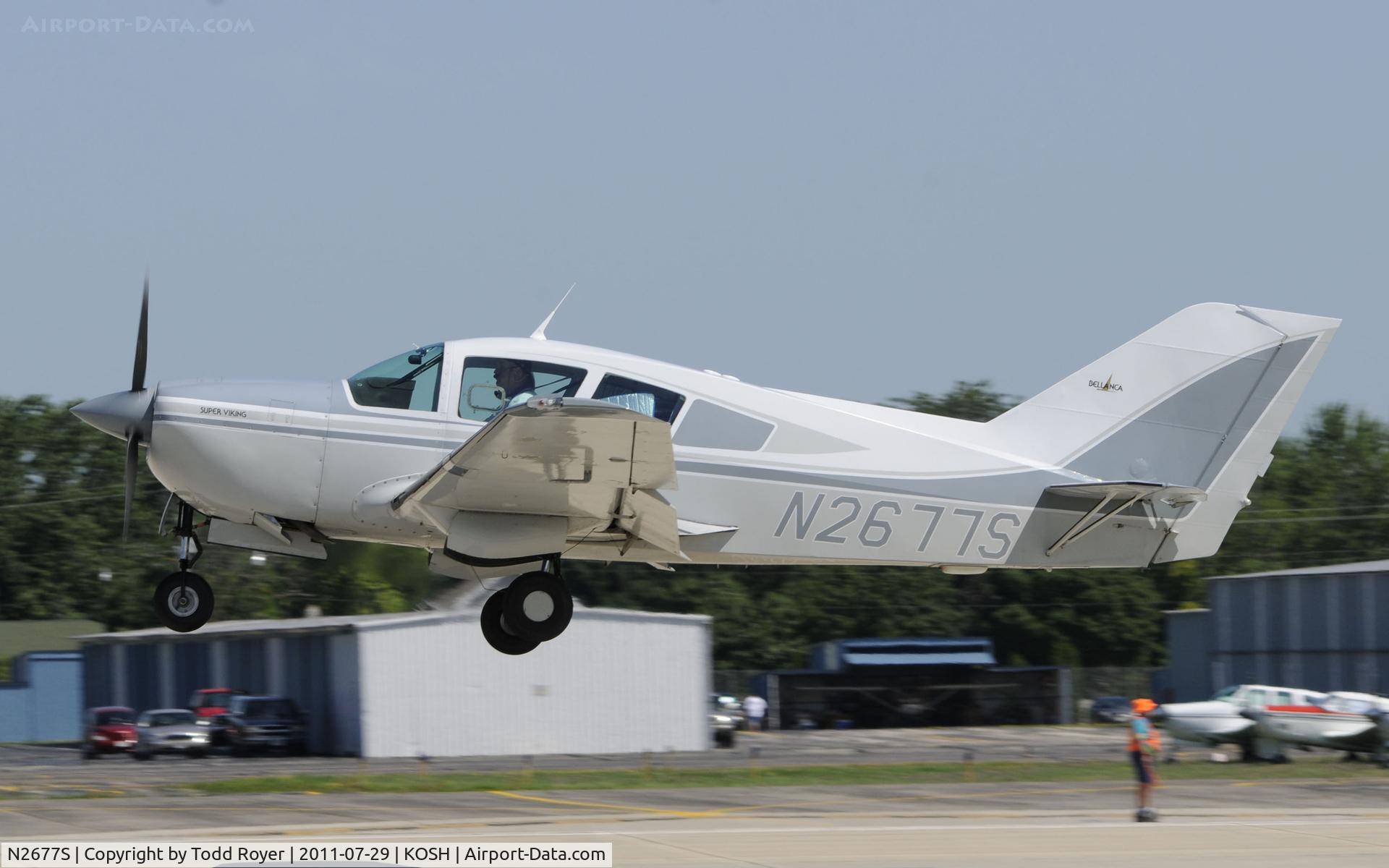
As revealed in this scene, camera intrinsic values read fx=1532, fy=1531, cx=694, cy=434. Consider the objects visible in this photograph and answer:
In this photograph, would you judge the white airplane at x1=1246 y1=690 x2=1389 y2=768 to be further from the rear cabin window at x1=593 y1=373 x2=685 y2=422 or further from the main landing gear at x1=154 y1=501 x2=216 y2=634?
the main landing gear at x1=154 y1=501 x2=216 y2=634

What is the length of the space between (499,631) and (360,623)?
20452 mm

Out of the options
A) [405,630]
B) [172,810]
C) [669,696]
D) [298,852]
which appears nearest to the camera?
[298,852]

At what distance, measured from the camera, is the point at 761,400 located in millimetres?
12617

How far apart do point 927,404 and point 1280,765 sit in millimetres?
37228

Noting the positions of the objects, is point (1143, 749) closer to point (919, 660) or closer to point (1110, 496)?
point (1110, 496)

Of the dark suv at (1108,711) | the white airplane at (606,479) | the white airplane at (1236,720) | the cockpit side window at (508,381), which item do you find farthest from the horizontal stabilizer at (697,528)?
the dark suv at (1108,711)

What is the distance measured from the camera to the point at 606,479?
11641 millimetres

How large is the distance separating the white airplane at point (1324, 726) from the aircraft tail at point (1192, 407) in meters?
18.7

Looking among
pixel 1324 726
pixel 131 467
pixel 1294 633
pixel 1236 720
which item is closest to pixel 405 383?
pixel 131 467

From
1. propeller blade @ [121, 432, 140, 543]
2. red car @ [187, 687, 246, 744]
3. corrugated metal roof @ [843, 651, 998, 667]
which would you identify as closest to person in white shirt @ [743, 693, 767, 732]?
corrugated metal roof @ [843, 651, 998, 667]

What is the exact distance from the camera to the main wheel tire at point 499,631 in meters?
12.7

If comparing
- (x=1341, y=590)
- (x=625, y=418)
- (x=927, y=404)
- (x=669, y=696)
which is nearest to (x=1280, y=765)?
(x=1341, y=590)

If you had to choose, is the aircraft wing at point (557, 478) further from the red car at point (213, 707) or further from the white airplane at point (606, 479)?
the red car at point (213, 707)

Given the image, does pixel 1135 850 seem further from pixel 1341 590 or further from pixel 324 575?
pixel 324 575
